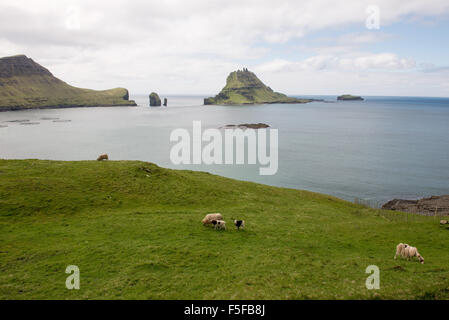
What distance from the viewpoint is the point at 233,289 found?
17188 mm

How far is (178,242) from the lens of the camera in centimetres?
2655

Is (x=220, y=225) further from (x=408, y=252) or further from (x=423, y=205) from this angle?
(x=423, y=205)

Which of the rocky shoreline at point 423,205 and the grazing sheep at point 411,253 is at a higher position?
the grazing sheep at point 411,253

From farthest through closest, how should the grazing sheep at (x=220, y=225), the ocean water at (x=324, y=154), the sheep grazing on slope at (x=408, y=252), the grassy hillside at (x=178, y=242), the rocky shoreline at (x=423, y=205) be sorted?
the ocean water at (x=324, y=154), the rocky shoreline at (x=423, y=205), the grazing sheep at (x=220, y=225), the sheep grazing on slope at (x=408, y=252), the grassy hillside at (x=178, y=242)

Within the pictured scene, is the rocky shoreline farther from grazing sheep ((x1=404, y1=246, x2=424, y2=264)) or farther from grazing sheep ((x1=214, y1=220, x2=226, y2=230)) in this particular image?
grazing sheep ((x1=214, y1=220, x2=226, y2=230))

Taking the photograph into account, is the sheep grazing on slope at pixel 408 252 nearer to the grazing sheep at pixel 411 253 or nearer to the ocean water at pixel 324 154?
the grazing sheep at pixel 411 253

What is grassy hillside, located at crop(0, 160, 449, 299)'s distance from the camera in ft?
59.3

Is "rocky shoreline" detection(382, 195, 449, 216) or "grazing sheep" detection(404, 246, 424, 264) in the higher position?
"grazing sheep" detection(404, 246, 424, 264)

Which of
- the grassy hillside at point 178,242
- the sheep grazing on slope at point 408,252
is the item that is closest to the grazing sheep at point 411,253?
the sheep grazing on slope at point 408,252

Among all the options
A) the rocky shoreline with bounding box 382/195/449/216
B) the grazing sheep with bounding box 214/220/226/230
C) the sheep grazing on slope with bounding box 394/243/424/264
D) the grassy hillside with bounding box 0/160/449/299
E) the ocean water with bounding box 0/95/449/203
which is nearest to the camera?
the grassy hillside with bounding box 0/160/449/299

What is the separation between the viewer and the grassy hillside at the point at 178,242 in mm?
18062

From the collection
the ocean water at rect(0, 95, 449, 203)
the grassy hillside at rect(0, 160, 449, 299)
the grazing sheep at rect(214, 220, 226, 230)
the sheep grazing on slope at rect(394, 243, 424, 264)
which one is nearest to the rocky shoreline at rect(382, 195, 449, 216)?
the ocean water at rect(0, 95, 449, 203)

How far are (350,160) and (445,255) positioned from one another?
9878 cm

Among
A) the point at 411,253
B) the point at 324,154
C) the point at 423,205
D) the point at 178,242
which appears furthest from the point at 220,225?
the point at 324,154
